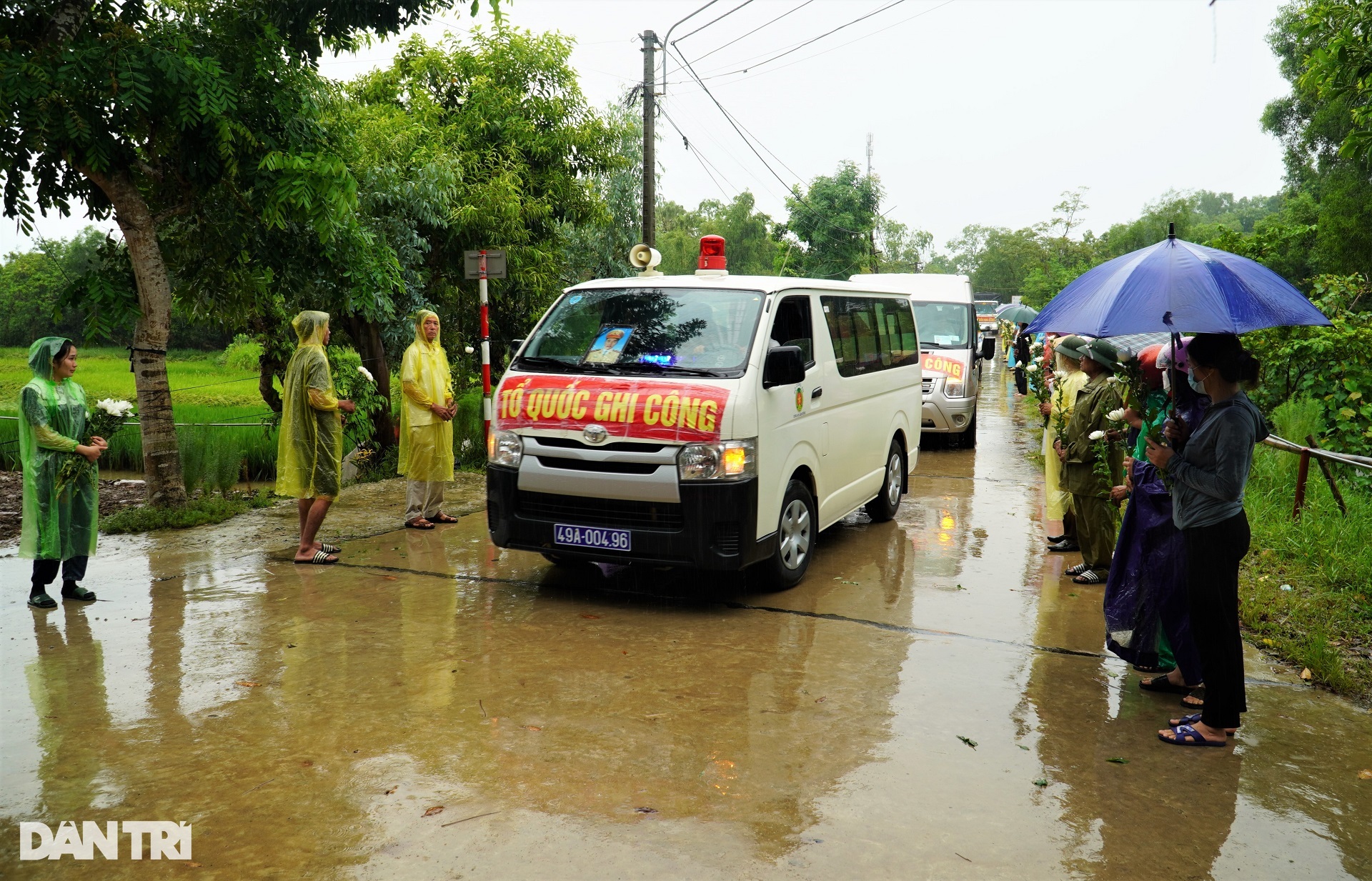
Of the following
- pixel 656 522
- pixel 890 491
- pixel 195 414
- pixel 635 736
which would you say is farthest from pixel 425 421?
pixel 195 414

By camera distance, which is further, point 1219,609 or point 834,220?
point 834,220

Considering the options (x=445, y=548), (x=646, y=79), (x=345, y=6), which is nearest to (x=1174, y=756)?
(x=445, y=548)

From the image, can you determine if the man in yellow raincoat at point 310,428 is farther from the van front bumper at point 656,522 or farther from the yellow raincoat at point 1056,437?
the yellow raincoat at point 1056,437

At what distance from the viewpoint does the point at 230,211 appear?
898 centimetres

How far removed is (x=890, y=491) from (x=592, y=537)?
12.8 feet

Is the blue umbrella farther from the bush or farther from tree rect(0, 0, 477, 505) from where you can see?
the bush

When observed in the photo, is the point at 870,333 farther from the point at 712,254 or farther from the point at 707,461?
the point at 707,461

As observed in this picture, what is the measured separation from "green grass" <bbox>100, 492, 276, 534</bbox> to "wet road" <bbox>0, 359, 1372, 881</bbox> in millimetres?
1355

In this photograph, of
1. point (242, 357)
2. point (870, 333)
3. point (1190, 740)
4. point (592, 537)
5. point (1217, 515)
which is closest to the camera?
point (1217, 515)

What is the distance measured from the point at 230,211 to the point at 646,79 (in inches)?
497

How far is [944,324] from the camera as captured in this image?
15.1m

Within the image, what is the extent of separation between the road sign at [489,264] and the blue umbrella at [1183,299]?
6.86 meters

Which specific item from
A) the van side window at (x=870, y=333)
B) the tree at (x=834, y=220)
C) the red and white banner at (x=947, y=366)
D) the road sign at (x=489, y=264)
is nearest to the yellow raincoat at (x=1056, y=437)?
the van side window at (x=870, y=333)

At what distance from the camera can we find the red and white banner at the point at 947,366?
14.0 m
